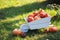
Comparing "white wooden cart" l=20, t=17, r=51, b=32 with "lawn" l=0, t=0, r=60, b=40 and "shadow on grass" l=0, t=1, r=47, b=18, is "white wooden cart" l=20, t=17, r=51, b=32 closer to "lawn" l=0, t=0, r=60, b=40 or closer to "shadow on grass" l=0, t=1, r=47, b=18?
"lawn" l=0, t=0, r=60, b=40

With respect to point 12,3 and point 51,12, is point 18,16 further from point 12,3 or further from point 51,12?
point 12,3

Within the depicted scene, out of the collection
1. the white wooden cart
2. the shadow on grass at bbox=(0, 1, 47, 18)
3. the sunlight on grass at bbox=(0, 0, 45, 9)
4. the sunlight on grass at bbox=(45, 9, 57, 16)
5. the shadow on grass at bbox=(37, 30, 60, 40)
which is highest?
the sunlight on grass at bbox=(0, 0, 45, 9)

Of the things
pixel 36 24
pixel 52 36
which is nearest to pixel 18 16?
pixel 36 24

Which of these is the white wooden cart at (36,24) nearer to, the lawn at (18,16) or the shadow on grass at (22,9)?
the lawn at (18,16)

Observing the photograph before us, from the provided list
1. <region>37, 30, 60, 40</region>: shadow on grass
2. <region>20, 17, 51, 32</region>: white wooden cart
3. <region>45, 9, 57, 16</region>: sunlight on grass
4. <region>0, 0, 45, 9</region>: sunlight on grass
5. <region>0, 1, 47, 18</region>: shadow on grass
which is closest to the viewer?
<region>37, 30, 60, 40</region>: shadow on grass

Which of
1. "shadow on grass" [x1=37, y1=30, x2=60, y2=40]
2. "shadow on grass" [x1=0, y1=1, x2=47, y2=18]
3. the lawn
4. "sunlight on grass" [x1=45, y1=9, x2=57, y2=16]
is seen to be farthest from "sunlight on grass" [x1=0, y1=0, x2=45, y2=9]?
"shadow on grass" [x1=37, y1=30, x2=60, y2=40]

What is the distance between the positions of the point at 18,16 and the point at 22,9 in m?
0.62

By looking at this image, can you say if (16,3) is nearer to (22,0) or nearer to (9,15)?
(22,0)

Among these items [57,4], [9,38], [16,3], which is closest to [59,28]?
[9,38]

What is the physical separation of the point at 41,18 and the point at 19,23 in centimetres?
79

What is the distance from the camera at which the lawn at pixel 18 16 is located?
514cm

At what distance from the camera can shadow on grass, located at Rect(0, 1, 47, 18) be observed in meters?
6.57

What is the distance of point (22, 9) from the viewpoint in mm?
6914

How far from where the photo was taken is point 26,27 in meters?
5.28
